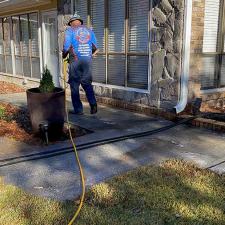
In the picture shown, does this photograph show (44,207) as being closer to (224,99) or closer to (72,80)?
(72,80)

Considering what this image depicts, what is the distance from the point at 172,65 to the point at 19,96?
18.0 feet

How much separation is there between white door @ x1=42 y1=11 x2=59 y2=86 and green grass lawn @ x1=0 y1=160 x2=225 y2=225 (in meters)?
7.43

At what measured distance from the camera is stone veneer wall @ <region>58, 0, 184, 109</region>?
6.30m

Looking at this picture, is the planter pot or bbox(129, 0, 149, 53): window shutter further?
bbox(129, 0, 149, 53): window shutter

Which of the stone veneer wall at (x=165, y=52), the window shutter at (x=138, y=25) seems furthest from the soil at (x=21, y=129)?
the window shutter at (x=138, y=25)

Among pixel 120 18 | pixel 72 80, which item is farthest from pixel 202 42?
pixel 72 80

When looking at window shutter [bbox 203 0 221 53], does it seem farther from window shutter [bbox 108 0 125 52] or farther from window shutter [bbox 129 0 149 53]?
window shutter [bbox 108 0 125 52]

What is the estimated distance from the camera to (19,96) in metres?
10.3

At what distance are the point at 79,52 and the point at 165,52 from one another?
1695 millimetres

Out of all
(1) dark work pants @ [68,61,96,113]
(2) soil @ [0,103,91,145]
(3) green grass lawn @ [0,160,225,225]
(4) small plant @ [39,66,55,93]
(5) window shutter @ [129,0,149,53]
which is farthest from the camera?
(5) window shutter @ [129,0,149,53]

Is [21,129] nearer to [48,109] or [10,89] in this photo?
[48,109]

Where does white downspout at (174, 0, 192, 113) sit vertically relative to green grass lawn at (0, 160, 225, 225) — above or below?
above

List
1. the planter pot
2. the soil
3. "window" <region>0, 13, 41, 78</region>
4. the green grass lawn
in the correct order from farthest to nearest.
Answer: "window" <region>0, 13, 41, 78</region> < the soil < the planter pot < the green grass lawn

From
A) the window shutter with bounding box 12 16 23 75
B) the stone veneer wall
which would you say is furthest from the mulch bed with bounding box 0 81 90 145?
the window shutter with bounding box 12 16 23 75
